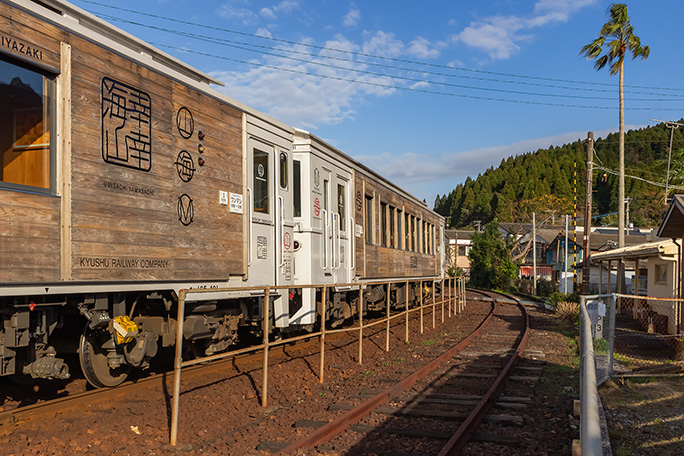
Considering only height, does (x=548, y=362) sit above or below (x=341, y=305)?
below

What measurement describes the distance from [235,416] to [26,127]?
3.46 m

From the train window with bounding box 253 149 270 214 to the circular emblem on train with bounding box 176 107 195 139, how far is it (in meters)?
1.69

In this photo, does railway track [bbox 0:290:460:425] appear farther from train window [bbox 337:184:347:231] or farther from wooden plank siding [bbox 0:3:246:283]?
train window [bbox 337:184:347:231]

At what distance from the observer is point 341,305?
39.2 ft

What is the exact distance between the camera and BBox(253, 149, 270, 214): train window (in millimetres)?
8922

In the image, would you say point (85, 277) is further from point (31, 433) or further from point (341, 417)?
point (341, 417)

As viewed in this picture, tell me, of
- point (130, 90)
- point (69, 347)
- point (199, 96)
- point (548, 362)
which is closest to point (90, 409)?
point (69, 347)

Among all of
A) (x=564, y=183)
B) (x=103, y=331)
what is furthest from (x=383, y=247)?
(x=564, y=183)

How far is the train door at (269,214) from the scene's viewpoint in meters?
8.60

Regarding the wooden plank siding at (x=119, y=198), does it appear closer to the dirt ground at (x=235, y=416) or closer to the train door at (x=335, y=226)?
the dirt ground at (x=235, y=416)

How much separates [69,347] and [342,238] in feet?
21.4

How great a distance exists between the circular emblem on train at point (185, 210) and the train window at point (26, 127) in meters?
1.78

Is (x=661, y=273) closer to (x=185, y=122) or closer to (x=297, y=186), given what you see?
(x=297, y=186)

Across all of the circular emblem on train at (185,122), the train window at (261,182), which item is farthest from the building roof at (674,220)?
the circular emblem on train at (185,122)
